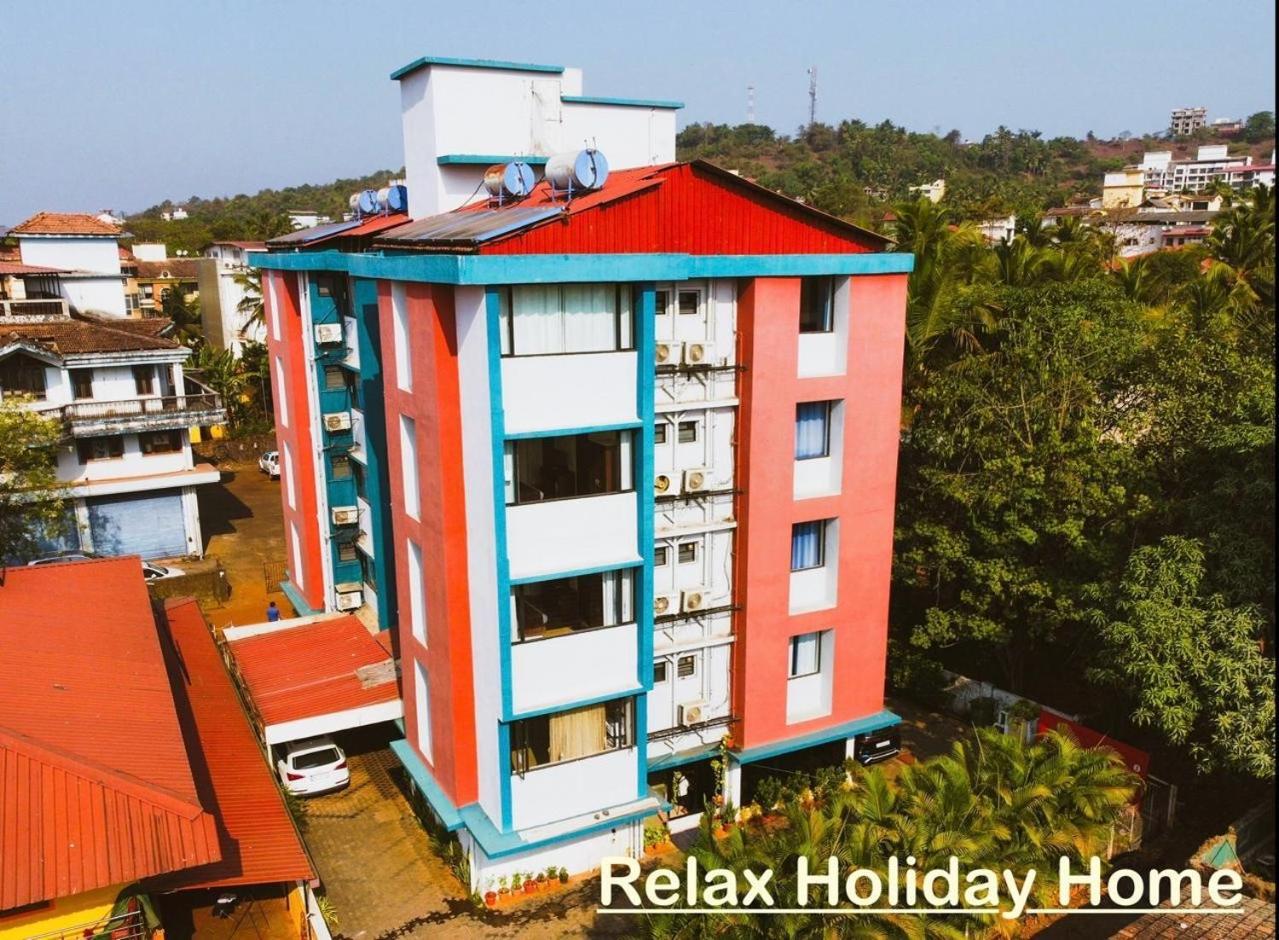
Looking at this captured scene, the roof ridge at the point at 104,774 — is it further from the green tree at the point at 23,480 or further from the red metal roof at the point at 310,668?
the green tree at the point at 23,480

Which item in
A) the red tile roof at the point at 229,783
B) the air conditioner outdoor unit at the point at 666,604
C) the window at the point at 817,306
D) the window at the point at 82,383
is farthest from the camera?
the window at the point at 82,383

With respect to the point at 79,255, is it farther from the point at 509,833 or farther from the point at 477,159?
the point at 509,833

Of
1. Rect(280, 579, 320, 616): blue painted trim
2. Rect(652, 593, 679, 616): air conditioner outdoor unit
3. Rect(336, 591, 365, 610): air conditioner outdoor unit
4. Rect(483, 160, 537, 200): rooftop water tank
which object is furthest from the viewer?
Rect(280, 579, 320, 616): blue painted trim

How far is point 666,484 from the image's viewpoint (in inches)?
686

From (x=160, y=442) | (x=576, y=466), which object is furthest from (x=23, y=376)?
(x=576, y=466)

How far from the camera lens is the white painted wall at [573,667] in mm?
15992

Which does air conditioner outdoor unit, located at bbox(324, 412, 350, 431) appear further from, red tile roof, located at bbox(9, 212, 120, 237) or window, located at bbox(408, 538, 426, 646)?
red tile roof, located at bbox(9, 212, 120, 237)

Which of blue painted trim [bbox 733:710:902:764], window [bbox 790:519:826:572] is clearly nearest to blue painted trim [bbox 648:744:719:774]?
blue painted trim [bbox 733:710:902:764]

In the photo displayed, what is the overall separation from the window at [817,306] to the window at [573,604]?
238 inches

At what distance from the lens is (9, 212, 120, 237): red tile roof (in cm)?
4081

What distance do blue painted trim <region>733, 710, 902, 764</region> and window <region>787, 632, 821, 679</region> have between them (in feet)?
4.14

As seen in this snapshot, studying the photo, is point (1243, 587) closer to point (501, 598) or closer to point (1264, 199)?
point (501, 598)

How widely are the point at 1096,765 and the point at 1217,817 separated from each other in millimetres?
6249

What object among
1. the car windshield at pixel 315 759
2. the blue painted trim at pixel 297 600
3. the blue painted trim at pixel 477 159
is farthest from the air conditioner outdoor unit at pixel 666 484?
the blue painted trim at pixel 297 600
